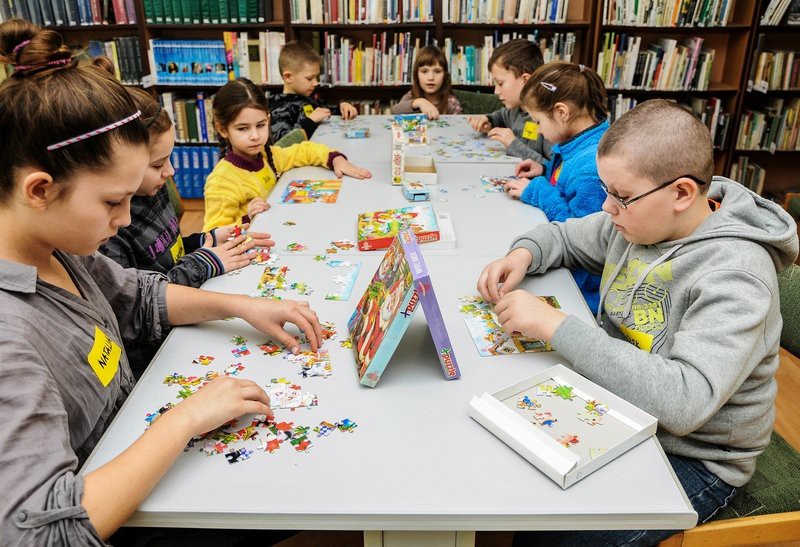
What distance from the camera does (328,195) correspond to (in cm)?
220

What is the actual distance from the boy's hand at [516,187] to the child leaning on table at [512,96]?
62 cm

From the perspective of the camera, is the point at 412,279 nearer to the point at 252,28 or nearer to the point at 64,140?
the point at 64,140

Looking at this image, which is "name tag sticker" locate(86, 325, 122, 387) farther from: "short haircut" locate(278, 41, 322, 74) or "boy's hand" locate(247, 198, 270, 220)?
"short haircut" locate(278, 41, 322, 74)

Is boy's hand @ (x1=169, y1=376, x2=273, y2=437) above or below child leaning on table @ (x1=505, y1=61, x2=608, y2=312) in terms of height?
below

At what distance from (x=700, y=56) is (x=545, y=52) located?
1.05m

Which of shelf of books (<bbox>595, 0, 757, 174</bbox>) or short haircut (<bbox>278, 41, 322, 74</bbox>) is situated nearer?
short haircut (<bbox>278, 41, 322, 74</bbox>)

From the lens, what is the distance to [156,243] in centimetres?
179

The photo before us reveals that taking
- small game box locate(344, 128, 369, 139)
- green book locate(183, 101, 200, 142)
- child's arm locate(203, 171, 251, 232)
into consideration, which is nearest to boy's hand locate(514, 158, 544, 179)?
small game box locate(344, 128, 369, 139)

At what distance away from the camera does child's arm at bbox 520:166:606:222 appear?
1.96 metres

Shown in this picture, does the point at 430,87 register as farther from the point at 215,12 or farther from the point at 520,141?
the point at 215,12

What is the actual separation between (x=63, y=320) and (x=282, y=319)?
1.34 feet

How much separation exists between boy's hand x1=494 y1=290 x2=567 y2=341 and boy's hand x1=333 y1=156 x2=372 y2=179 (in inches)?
50.1

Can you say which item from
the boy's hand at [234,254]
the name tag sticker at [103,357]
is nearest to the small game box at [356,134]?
the boy's hand at [234,254]

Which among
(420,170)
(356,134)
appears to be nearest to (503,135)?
(420,170)
